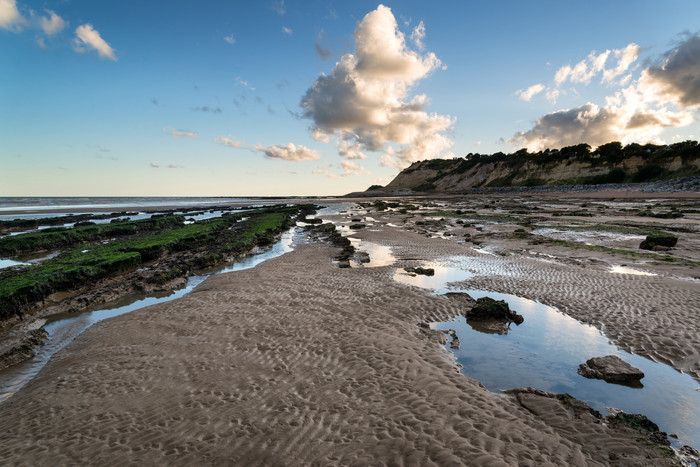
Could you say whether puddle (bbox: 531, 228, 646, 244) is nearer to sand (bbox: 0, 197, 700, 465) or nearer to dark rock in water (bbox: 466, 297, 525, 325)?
sand (bbox: 0, 197, 700, 465)

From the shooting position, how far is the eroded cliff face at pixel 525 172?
81.6 metres

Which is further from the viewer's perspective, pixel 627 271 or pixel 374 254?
pixel 374 254

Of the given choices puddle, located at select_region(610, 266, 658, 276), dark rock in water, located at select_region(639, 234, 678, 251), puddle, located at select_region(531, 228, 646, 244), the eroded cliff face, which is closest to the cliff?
the eroded cliff face

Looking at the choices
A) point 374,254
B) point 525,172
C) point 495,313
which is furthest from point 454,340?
point 525,172

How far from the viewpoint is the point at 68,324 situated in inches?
498

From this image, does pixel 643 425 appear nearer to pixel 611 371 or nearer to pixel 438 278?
pixel 611 371

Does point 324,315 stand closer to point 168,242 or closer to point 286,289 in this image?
point 286,289

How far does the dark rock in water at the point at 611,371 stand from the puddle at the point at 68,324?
52.8 feet

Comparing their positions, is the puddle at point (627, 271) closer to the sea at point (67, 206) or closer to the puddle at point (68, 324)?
the puddle at point (68, 324)

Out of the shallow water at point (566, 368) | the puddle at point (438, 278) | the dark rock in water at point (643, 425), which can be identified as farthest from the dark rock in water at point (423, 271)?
the dark rock in water at point (643, 425)

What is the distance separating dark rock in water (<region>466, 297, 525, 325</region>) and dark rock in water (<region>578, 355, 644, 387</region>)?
326 cm

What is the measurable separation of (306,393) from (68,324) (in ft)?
39.6

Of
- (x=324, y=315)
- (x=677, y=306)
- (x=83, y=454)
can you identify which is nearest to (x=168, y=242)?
(x=324, y=315)

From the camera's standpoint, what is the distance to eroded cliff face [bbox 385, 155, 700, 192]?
8159 centimetres
